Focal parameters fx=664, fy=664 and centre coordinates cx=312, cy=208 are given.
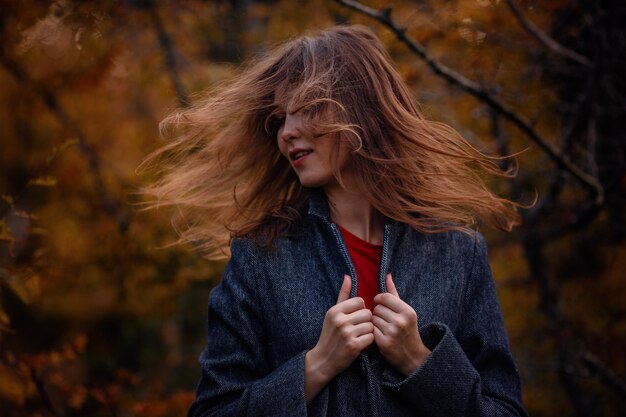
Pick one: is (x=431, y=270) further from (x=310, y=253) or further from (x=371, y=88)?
(x=371, y=88)

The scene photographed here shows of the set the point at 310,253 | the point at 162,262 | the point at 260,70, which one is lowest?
the point at 162,262

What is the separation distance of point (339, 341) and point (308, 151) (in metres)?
0.57

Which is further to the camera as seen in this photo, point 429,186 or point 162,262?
point 162,262

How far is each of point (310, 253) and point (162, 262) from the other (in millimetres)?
2885

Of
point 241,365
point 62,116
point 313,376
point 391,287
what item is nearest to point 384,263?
point 391,287

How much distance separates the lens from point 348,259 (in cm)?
193

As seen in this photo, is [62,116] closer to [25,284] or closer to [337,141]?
[25,284]

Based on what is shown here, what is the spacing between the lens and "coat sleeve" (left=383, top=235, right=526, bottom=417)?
6.02ft

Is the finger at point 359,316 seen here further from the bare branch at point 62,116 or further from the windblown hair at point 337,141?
the bare branch at point 62,116

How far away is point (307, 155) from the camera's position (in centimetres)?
197

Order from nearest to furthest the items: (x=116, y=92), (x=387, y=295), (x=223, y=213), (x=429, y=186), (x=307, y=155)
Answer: (x=387, y=295) < (x=307, y=155) < (x=429, y=186) < (x=223, y=213) < (x=116, y=92)

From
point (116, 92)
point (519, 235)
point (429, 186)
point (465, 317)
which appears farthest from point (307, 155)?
point (116, 92)

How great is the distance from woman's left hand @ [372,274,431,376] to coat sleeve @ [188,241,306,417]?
0.76 feet

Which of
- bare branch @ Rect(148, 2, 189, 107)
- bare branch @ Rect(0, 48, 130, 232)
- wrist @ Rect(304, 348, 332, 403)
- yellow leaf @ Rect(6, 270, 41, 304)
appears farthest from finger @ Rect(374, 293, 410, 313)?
bare branch @ Rect(0, 48, 130, 232)
